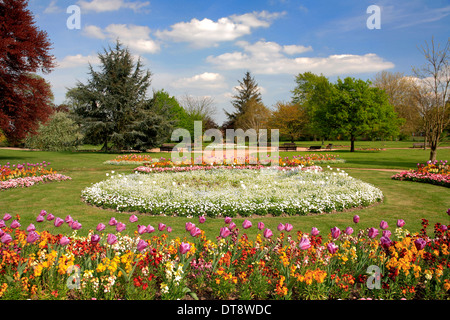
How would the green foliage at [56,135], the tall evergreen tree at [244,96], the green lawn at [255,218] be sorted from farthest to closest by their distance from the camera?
1. the tall evergreen tree at [244,96]
2. the green foliage at [56,135]
3. the green lawn at [255,218]

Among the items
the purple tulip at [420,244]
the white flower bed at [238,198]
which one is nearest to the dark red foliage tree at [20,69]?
the white flower bed at [238,198]

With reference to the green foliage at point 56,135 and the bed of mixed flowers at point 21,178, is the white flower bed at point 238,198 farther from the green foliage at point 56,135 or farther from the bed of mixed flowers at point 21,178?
the green foliage at point 56,135

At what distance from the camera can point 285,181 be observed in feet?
34.0

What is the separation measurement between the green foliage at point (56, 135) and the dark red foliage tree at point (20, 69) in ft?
42.9

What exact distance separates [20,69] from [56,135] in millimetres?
14756

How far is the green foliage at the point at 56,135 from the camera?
32125mm

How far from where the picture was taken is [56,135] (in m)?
32.2

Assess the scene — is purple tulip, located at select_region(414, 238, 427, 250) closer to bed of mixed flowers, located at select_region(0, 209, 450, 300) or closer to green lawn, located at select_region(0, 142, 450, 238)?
bed of mixed flowers, located at select_region(0, 209, 450, 300)

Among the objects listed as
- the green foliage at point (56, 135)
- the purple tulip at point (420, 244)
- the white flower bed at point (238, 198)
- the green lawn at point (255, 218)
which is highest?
the green foliage at point (56, 135)

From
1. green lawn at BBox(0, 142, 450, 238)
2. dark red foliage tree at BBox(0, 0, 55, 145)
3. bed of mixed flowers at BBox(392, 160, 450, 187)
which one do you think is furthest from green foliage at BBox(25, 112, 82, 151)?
bed of mixed flowers at BBox(392, 160, 450, 187)
